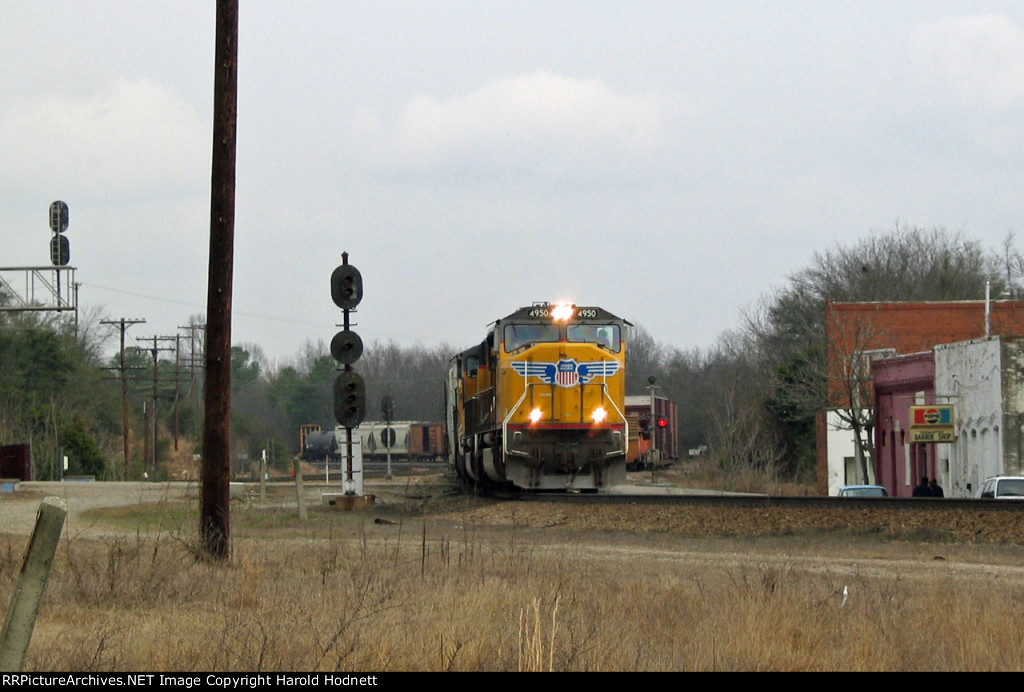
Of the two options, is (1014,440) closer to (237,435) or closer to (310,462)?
(310,462)

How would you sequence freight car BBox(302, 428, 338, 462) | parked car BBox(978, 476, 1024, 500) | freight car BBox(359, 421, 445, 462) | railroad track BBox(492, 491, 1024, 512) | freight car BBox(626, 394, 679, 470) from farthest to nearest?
1. freight car BBox(302, 428, 338, 462)
2. freight car BBox(359, 421, 445, 462)
3. freight car BBox(626, 394, 679, 470)
4. parked car BBox(978, 476, 1024, 500)
5. railroad track BBox(492, 491, 1024, 512)

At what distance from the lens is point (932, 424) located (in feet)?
133

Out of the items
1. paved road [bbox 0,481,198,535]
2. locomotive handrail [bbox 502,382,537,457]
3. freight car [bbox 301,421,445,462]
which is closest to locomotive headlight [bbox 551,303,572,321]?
locomotive handrail [bbox 502,382,537,457]

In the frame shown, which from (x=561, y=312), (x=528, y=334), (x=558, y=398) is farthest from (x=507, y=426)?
(x=561, y=312)

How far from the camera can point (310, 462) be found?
85.6 metres

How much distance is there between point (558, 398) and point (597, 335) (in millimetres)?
1674

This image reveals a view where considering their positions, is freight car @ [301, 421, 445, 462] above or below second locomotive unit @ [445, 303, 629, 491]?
below

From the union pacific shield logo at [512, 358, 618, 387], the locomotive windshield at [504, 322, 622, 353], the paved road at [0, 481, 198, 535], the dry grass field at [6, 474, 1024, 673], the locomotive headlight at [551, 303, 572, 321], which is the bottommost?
the paved road at [0, 481, 198, 535]

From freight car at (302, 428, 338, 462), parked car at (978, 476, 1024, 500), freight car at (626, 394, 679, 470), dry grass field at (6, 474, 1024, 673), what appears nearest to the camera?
dry grass field at (6, 474, 1024, 673)

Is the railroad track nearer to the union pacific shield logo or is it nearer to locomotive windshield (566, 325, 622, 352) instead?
the union pacific shield logo

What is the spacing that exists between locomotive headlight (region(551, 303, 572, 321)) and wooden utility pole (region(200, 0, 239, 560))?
12.4 metres

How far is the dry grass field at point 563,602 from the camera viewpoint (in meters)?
7.87

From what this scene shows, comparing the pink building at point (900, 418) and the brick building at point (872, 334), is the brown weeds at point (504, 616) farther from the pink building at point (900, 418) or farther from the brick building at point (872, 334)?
the brick building at point (872, 334)

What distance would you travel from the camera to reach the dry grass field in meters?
7.87
